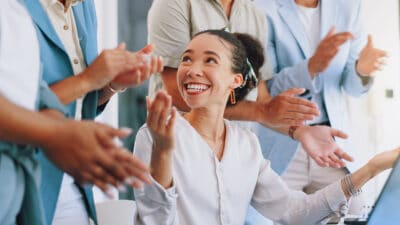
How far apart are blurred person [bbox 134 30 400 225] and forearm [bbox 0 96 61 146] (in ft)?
1.42

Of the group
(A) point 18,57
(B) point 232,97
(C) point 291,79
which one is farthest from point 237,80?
(A) point 18,57

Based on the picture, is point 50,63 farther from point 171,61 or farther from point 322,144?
point 322,144

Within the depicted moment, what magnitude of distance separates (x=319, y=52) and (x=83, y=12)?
26.7 inches

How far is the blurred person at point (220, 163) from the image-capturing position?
1092 mm

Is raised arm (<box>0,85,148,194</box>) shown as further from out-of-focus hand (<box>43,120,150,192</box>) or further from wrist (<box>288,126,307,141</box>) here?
wrist (<box>288,126,307,141</box>)

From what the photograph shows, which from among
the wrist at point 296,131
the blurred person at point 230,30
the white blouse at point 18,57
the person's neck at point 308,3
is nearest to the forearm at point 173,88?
the blurred person at point 230,30

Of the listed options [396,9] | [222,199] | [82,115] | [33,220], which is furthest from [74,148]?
[396,9]

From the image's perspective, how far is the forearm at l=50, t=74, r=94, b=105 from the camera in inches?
31.1

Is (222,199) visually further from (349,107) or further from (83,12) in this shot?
(349,107)

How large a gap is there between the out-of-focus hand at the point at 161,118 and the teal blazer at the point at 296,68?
70 centimetres

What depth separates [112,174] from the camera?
565 mm

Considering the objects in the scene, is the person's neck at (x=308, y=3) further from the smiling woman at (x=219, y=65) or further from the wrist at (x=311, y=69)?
the smiling woman at (x=219, y=65)

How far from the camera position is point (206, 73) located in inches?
46.1

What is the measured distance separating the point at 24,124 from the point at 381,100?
150 centimetres
